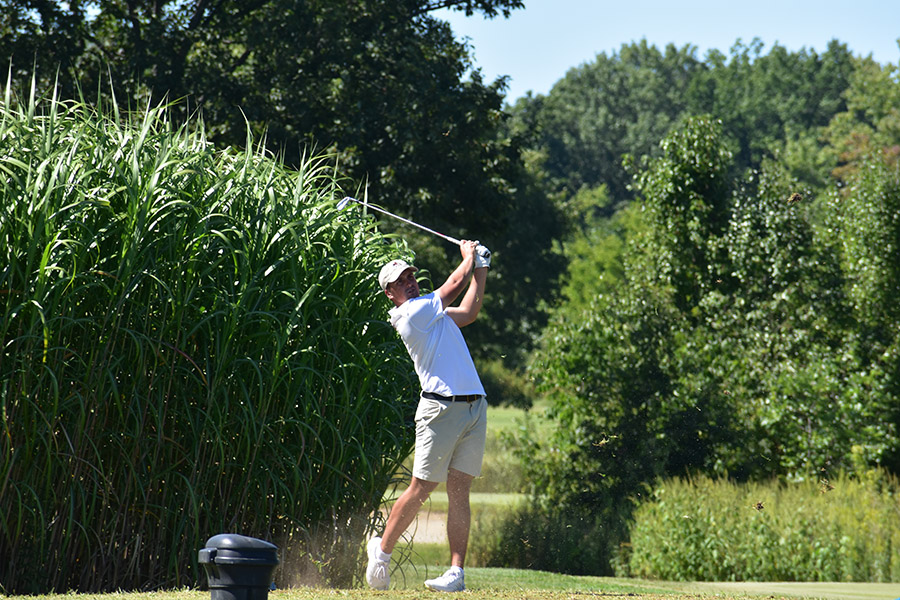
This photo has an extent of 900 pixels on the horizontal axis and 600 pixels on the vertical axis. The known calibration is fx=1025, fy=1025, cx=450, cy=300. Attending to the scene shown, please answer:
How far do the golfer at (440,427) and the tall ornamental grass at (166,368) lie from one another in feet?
2.45

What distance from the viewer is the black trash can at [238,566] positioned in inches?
155

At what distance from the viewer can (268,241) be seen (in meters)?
6.22

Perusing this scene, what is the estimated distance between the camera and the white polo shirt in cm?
546

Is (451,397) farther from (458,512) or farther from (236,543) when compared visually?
(236,543)

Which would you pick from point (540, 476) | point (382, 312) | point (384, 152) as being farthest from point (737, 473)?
point (382, 312)

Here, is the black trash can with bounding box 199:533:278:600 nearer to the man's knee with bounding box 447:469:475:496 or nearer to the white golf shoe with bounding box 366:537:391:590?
the white golf shoe with bounding box 366:537:391:590

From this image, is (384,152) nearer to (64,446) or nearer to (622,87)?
(64,446)

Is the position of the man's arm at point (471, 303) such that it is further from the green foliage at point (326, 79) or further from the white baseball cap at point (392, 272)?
the green foliage at point (326, 79)

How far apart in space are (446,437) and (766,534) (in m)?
6.56

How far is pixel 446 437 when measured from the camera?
545cm

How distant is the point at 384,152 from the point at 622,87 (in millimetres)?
80334

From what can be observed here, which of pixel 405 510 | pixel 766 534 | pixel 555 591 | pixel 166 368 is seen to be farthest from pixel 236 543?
pixel 766 534

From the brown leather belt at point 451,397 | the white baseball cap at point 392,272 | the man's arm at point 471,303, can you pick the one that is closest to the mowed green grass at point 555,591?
the brown leather belt at point 451,397

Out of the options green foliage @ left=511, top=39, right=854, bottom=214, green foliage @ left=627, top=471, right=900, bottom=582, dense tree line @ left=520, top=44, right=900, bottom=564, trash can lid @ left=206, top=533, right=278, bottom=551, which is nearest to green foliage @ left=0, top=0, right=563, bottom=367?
dense tree line @ left=520, top=44, right=900, bottom=564
